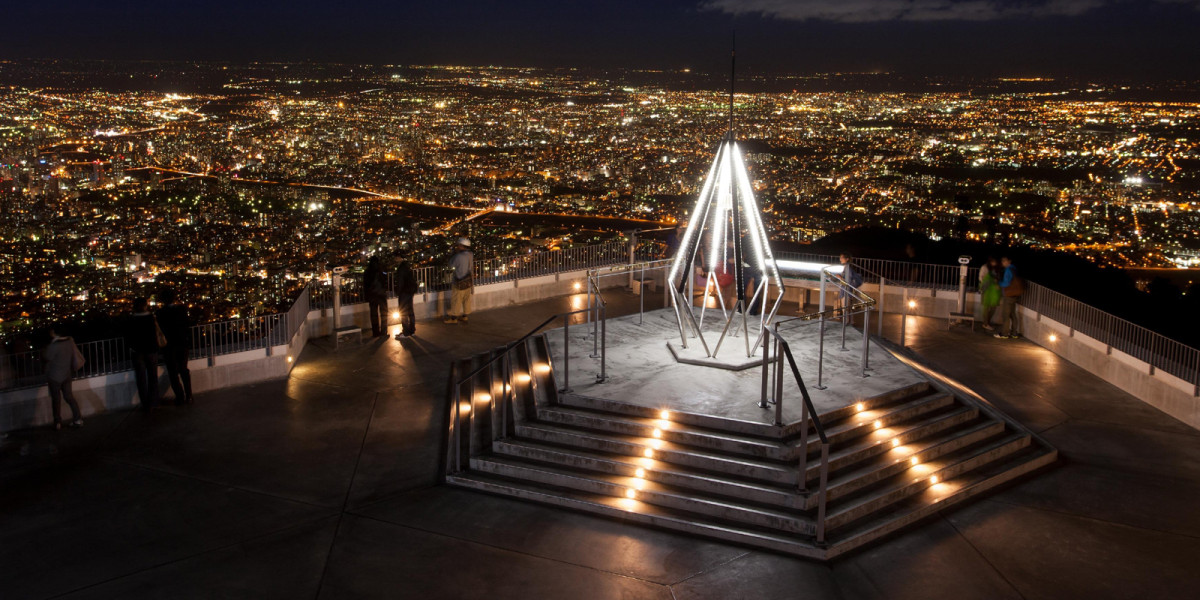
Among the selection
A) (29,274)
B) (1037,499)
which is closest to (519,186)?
(29,274)

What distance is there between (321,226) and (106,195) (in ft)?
46.8

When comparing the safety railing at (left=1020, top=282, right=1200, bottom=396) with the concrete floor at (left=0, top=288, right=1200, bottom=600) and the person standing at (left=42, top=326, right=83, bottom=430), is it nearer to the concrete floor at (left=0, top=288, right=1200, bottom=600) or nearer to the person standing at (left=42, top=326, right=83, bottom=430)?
the concrete floor at (left=0, top=288, right=1200, bottom=600)

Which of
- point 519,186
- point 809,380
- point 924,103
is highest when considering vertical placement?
point 924,103

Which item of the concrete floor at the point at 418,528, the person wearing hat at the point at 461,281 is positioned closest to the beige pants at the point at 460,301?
the person wearing hat at the point at 461,281

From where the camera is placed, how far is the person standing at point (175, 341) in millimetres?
11992

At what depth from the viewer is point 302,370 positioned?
1387 cm

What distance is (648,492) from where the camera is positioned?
9281mm

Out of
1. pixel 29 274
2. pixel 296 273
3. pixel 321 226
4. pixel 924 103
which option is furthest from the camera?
pixel 924 103

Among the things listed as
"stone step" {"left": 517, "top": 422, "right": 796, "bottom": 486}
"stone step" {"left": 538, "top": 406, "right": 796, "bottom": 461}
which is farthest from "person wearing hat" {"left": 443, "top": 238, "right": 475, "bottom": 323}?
"stone step" {"left": 517, "top": 422, "right": 796, "bottom": 486}

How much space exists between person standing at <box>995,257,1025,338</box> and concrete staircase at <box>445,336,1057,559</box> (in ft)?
16.2

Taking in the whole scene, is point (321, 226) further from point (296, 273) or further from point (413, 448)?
point (413, 448)

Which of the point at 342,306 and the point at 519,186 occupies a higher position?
the point at 519,186

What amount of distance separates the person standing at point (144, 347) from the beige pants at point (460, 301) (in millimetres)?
5740

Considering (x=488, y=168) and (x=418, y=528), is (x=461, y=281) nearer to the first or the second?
(x=418, y=528)
